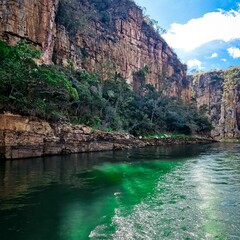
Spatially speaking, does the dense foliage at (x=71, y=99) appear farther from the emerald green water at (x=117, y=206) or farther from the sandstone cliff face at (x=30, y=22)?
the emerald green water at (x=117, y=206)

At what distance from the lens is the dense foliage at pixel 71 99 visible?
21.7m

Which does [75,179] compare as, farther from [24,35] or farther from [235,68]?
[235,68]

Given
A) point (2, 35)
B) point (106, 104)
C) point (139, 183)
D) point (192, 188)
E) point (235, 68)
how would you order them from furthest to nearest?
point (235, 68) < point (106, 104) < point (2, 35) < point (139, 183) < point (192, 188)

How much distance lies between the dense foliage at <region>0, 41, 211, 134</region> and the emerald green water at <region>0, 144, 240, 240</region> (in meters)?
9.23

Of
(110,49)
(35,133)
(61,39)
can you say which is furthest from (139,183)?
(110,49)

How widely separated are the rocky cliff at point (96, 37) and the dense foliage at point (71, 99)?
503cm

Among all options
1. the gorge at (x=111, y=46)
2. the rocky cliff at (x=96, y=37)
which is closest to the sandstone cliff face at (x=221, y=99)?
the gorge at (x=111, y=46)

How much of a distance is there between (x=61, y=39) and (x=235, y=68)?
272 ft

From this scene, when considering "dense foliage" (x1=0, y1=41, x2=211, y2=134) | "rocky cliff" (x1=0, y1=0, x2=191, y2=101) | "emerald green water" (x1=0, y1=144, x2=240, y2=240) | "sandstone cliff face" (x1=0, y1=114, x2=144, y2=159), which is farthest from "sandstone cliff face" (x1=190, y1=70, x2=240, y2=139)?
"emerald green water" (x1=0, y1=144, x2=240, y2=240)

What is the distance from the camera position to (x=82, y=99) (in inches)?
1228

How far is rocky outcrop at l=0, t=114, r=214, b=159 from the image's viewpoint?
20250 mm

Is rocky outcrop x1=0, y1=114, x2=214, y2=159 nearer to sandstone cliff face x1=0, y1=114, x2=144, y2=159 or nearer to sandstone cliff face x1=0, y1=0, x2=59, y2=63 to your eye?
sandstone cliff face x1=0, y1=114, x2=144, y2=159

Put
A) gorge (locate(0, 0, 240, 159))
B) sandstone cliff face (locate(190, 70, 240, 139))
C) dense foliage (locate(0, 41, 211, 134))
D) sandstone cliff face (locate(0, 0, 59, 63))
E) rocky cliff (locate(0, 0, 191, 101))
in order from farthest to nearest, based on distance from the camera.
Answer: sandstone cliff face (locate(190, 70, 240, 139)) → gorge (locate(0, 0, 240, 159)) → rocky cliff (locate(0, 0, 191, 101)) → sandstone cliff face (locate(0, 0, 59, 63)) → dense foliage (locate(0, 41, 211, 134))

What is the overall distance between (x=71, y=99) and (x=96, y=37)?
25.7 m
